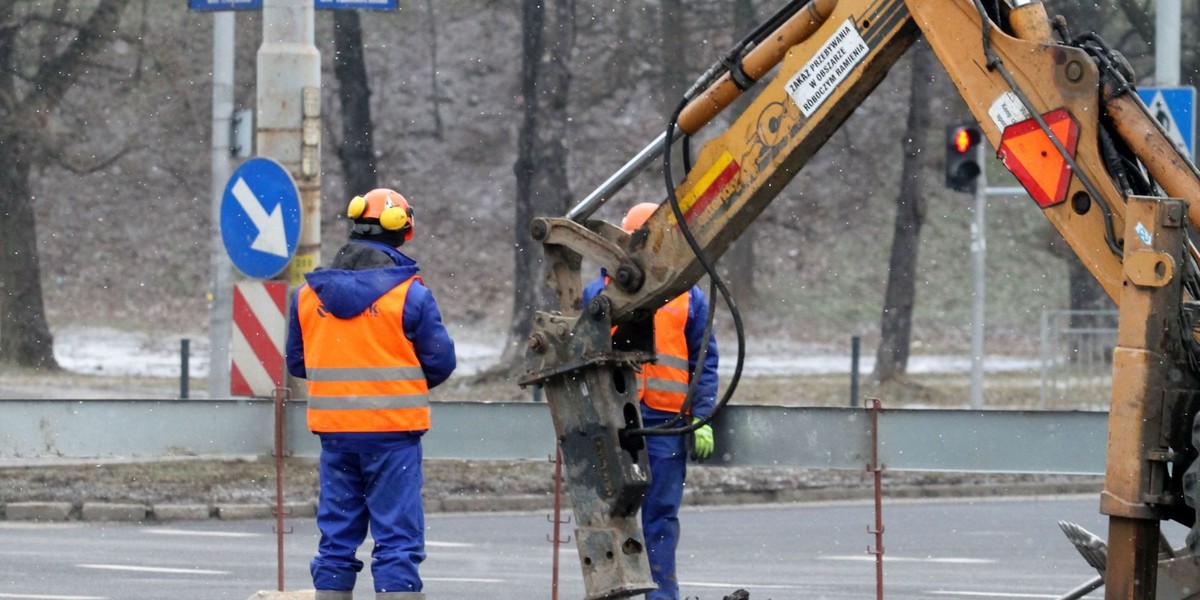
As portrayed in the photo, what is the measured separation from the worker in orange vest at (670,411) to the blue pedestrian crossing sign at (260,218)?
430cm

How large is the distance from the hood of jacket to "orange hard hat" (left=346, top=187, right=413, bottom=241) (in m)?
0.11

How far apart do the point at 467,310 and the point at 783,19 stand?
90.0ft

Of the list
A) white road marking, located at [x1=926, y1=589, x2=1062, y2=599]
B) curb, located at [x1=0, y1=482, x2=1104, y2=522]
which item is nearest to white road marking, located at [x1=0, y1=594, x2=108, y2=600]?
curb, located at [x1=0, y1=482, x2=1104, y2=522]

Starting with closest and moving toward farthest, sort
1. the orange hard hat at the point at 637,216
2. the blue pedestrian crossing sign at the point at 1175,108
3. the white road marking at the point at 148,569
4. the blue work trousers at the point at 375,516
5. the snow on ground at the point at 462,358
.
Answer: the blue work trousers at the point at 375,516 → the orange hard hat at the point at 637,216 → the white road marking at the point at 148,569 → the blue pedestrian crossing sign at the point at 1175,108 → the snow on ground at the point at 462,358

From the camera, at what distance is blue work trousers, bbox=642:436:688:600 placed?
8500mm

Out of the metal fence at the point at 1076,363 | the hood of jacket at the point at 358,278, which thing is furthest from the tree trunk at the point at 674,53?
the hood of jacket at the point at 358,278

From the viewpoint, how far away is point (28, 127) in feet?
86.3

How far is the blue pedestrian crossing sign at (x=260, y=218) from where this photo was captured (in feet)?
40.5

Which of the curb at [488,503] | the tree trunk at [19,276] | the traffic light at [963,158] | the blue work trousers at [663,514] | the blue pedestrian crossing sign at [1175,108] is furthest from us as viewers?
the tree trunk at [19,276]

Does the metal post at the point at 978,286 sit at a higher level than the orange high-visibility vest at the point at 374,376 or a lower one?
higher

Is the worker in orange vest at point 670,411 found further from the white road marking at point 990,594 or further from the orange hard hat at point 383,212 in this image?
the white road marking at point 990,594

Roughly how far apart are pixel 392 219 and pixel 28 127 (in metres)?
19.9

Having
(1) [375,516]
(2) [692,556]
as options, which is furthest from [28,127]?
(1) [375,516]

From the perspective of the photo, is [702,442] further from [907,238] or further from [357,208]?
[907,238]
